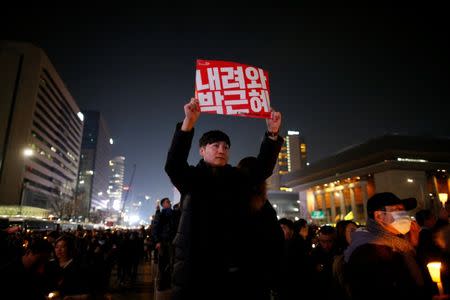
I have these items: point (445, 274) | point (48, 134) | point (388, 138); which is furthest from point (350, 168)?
point (48, 134)

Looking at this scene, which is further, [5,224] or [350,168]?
[350,168]

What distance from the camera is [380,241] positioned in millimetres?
3115

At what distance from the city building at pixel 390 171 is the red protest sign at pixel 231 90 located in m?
64.9

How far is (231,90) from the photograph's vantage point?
11.9 feet

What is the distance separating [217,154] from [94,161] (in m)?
175

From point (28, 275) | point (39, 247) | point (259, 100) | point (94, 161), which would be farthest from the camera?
point (94, 161)

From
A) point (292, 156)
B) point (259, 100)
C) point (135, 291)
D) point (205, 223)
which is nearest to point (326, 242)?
point (259, 100)

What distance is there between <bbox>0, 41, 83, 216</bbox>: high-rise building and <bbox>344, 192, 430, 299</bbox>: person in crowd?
70792 millimetres

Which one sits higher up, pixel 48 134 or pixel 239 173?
pixel 48 134

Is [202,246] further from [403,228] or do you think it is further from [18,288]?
[18,288]

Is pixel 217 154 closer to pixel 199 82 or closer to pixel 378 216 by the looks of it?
pixel 199 82

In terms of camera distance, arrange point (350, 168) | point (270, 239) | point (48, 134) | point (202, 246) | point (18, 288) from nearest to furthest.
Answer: point (202, 246), point (270, 239), point (18, 288), point (350, 168), point (48, 134)

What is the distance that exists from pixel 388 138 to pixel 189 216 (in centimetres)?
7899

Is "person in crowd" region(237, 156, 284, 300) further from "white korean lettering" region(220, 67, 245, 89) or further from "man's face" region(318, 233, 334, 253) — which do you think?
"man's face" region(318, 233, 334, 253)
